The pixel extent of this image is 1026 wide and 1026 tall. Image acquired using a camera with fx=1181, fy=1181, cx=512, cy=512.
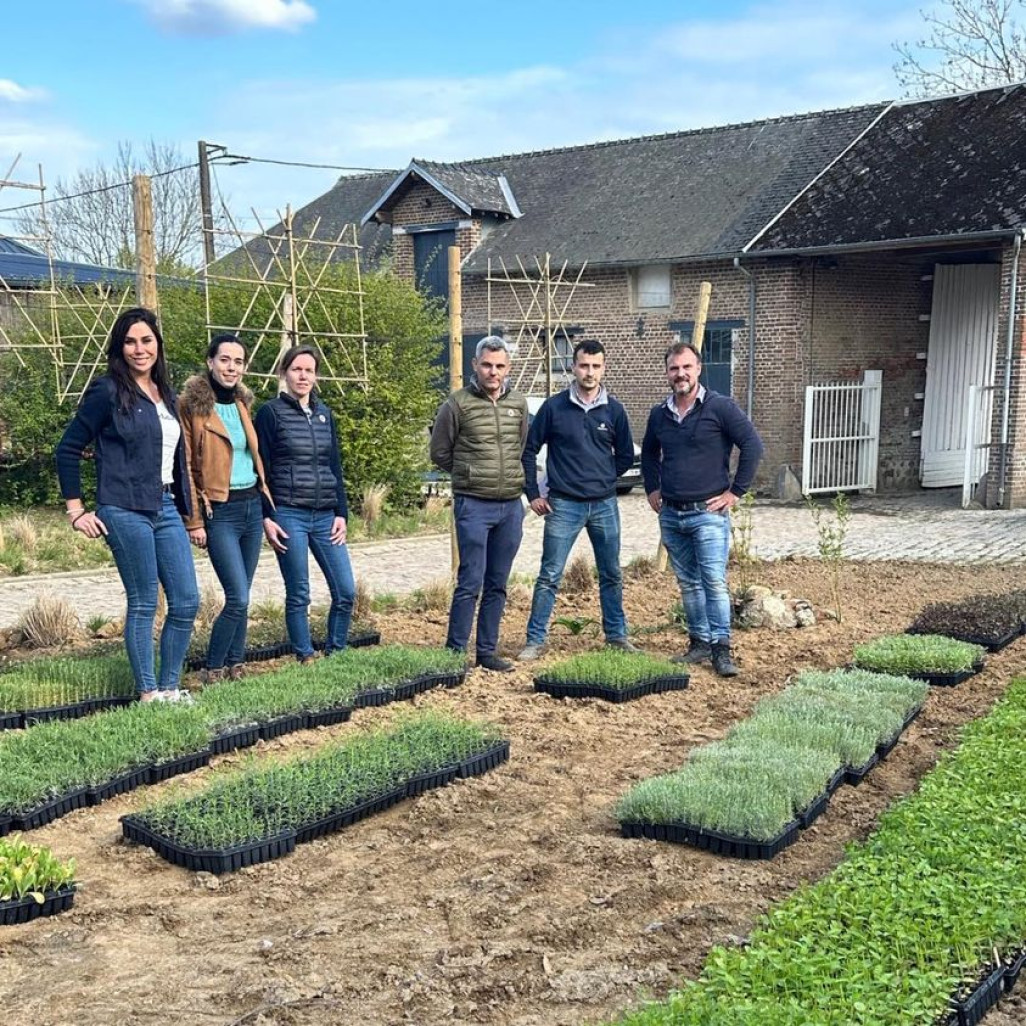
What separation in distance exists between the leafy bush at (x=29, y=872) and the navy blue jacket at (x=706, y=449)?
4369 mm

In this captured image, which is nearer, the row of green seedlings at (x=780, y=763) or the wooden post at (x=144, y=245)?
the row of green seedlings at (x=780, y=763)

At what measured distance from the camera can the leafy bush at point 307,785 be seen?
4.33 meters

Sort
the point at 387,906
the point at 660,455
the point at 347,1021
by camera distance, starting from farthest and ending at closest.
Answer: the point at 660,455 < the point at 387,906 < the point at 347,1021

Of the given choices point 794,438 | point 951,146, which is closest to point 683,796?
point 794,438

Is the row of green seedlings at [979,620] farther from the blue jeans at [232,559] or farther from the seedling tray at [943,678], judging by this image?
the blue jeans at [232,559]

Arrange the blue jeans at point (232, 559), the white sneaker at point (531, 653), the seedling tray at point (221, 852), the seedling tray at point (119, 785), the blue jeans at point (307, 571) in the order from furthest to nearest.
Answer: the white sneaker at point (531, 653) → the blue jeans at point (307, 571) → the blue jeans at point (232, 559) → the seedling tray at point (119, 785) → the seedling tray at point (221, 852)

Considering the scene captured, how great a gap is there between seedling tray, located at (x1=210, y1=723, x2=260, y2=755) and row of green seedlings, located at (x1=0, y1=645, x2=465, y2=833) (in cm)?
1

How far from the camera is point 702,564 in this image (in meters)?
7.35

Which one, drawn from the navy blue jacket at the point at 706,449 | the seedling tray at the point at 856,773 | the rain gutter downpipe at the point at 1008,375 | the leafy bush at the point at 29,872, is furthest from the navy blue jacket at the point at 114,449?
the rain gutter downpipe at the point at 1008,375

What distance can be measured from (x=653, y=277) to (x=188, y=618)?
691 inches

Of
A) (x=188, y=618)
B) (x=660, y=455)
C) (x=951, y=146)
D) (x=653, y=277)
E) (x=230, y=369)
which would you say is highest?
(x=951, y=146)

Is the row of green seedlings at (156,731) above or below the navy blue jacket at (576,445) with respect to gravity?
below

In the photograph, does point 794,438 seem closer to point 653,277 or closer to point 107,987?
point 653,277

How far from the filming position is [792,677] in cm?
708
